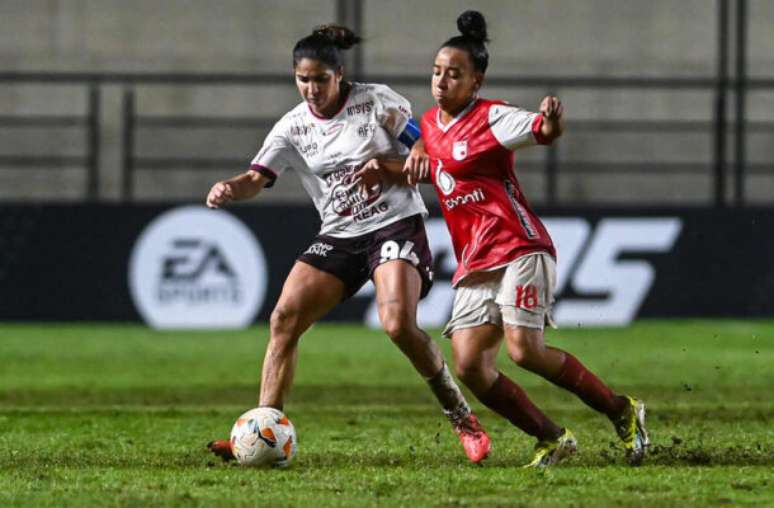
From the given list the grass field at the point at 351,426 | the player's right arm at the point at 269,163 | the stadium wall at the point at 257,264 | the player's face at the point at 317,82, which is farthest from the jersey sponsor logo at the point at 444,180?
the stadium wall at the point at 257,264

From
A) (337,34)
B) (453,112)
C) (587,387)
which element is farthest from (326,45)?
(587,387)

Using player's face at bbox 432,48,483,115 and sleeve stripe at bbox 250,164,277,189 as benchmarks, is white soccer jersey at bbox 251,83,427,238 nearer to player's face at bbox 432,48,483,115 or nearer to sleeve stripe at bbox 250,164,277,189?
sleeve stripe at bbox 250,164,277,189

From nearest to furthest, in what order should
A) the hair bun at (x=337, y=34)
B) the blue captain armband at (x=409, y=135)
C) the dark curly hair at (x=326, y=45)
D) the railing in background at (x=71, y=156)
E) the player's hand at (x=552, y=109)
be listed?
the player's hand at (x=552, y=109)
the dark curly hair at (x=326, y=45)
the hair bun at (x=337, y=34)
the blue captain armband at (x=409, y=135)
the railing in background at (x=71, y=156)

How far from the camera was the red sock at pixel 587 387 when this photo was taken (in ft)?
22.5

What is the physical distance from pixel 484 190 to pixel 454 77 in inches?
19.6

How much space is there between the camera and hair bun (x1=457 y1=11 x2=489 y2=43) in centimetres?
688

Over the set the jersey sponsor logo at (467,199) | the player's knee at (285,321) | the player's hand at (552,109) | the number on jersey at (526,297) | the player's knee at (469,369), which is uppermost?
the player's hand at (552,109)

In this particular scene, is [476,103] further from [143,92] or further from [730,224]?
[143,92]

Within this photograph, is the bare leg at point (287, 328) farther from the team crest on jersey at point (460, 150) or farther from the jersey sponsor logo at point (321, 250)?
the team crest on jersey at point (460, 150)

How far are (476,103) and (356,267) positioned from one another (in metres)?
0.99

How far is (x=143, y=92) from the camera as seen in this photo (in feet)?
72.0

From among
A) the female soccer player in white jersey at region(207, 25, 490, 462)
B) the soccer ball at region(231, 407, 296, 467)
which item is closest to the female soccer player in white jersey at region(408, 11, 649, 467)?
the female soccer player in white jersey at region(207, 25, 490, 462)

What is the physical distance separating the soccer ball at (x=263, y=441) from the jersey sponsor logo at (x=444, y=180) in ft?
4.02

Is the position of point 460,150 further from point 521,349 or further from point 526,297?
point 521,349
